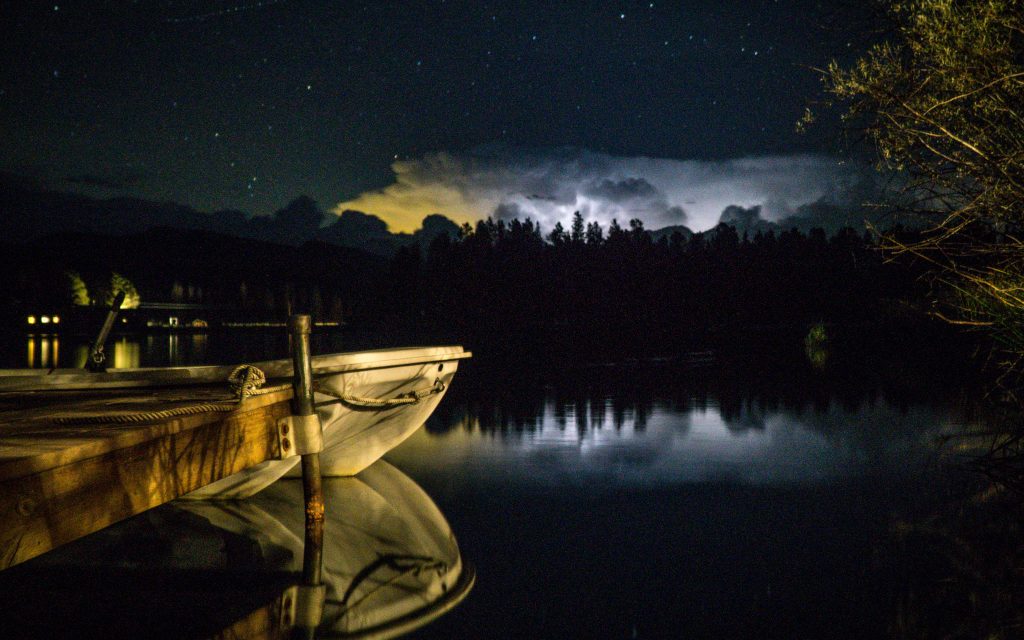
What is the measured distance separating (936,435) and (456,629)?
8.79 metres

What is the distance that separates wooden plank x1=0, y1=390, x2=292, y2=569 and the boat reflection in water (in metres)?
0.76

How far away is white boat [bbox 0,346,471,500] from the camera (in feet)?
19.8

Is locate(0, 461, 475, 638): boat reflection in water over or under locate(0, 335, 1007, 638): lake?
over

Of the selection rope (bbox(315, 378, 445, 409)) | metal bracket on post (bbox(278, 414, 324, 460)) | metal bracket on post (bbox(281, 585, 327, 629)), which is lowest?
metal bracket on post (bbox(281, 585, 327, 629))

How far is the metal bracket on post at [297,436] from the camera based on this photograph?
533cm

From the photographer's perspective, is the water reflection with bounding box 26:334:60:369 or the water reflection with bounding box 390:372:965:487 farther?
the water reflection with bounding box 26:334:60:369

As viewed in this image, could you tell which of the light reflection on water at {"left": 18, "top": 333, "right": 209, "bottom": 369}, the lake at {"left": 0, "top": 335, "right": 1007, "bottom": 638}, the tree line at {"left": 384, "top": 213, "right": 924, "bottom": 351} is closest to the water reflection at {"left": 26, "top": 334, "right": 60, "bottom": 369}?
the light reflection on water at {"left": 18, "top": 333, "right": 209, "bottom": 369}

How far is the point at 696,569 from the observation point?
4.91 metres

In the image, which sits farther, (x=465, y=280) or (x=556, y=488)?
(x=465, y=280)

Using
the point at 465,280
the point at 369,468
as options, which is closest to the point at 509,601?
Answer: the point at 369,468

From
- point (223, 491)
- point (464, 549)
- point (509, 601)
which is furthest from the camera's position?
point (223, 491)

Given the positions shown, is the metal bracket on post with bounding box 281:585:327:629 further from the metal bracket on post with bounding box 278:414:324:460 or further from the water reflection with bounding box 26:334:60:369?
the water reflection with bounding box 26:334:60:369

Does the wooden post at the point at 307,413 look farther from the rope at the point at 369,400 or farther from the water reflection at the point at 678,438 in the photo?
the water reflection at the point at 678,438

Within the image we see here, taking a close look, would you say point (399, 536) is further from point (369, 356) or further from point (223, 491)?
point (223, 491)
